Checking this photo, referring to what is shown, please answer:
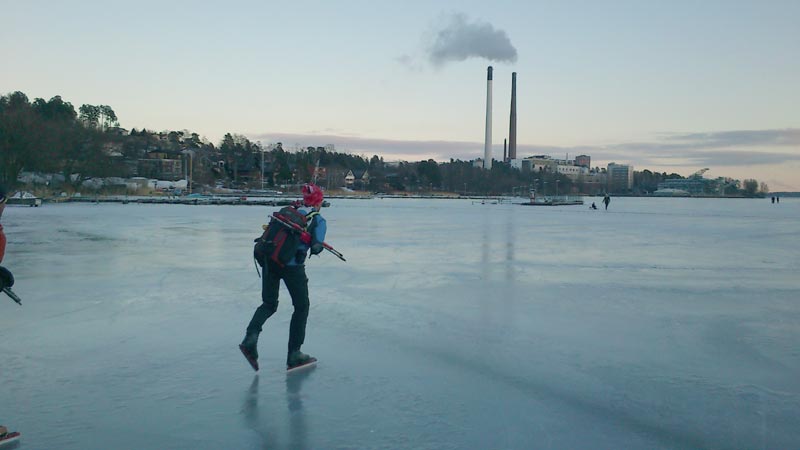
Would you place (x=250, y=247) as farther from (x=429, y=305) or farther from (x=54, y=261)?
(x=429, y=305)

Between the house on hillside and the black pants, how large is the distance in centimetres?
12780

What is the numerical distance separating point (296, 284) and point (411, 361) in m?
1.10

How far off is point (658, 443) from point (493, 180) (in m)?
149

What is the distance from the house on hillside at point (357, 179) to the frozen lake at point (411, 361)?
407ft

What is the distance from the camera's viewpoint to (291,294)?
4520 mm

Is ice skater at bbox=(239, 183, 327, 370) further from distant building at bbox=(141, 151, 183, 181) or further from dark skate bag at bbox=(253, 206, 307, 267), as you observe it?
distant building at bbox=(141, 151, 183, 181)

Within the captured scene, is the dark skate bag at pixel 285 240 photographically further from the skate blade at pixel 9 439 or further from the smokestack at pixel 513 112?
the smokestack at pixel 513 112

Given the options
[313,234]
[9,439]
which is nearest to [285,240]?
[313,234]

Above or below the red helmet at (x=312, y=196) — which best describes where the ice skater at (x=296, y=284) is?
below

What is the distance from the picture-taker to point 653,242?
55.2ft

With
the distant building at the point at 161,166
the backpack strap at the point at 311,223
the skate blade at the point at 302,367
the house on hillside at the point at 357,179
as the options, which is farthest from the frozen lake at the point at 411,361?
the house on hillside at the point at 357,179

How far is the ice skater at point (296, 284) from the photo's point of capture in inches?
170

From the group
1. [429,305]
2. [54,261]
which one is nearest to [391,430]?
[429,305]

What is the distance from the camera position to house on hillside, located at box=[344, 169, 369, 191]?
13555cm
